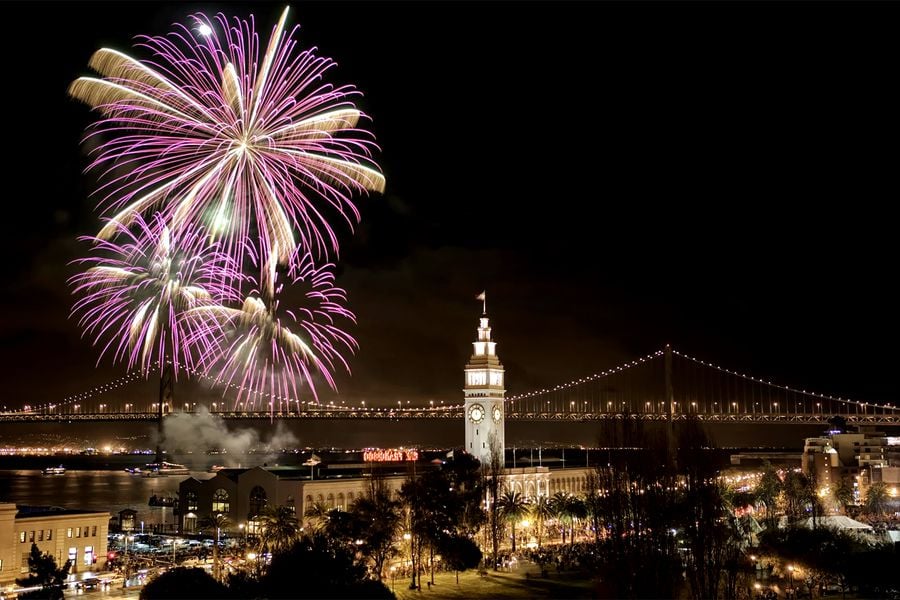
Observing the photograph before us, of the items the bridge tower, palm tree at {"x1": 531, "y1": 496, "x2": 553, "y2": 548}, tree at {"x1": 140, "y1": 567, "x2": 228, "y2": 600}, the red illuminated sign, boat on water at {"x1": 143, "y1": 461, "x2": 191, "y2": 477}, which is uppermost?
the bridge tower

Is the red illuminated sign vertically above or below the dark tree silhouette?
above

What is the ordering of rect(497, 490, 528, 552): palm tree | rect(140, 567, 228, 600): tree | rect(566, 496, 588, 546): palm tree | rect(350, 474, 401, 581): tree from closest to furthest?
rect(140, 567, 228, 600): tree → rect(350, 474, 401, 581): tree → rect(497, 490, 528, 552): palm tree → rect(566, 496, 588, 546): palm tree

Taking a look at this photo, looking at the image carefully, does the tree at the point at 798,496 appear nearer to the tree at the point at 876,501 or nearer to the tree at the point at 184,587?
the tree at the point at 876,501

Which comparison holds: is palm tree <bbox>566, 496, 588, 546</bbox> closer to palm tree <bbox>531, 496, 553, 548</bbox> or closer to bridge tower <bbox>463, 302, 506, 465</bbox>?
palm tree <bbox>531, 496, 553, 548</bbox>

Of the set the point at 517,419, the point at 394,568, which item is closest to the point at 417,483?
the point at 394,568

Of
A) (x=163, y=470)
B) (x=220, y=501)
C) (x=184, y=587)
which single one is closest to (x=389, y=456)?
(x=220, y=501)

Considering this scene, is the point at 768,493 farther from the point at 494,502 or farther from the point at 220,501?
the point at 220,501

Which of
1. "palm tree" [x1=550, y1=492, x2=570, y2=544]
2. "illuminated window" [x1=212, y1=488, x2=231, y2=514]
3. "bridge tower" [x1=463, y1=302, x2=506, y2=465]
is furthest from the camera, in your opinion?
"bridge tower" [x1=463, y1=302, x2=506, y2=465]

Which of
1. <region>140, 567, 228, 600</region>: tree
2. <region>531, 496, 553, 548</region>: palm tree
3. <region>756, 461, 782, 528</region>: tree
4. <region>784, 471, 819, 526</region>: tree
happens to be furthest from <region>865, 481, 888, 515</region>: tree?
<region>140, 567, 228, 600</region>: tree
